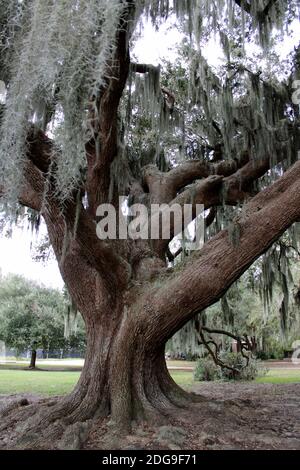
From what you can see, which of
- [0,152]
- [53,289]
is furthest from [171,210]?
[53,289]

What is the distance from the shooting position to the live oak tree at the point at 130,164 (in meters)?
2.79

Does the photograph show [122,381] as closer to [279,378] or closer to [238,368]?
[238,368]

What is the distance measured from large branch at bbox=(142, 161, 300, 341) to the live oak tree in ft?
0.04

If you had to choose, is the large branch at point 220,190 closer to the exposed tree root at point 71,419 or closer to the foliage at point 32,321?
the exposed tree root at point 71,419

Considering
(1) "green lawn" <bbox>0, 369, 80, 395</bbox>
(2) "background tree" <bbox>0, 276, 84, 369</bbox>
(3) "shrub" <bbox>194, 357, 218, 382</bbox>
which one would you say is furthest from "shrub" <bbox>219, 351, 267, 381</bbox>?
(2) "background tree" <bbox>0, 276, 84, 369</bbox>

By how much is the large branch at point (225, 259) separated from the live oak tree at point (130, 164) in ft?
0.04

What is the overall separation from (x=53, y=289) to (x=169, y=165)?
15.0 m

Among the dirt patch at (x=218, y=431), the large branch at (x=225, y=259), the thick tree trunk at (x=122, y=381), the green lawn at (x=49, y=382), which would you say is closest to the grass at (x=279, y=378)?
the green lawn at (x=49, y=382)

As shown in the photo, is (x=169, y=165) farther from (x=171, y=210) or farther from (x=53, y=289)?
(x=53, y=289)

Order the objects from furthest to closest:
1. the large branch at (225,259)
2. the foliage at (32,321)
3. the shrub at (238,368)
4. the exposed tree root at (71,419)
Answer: the foliage at (32,321) < the shrub at (238,368) < the large branch at (225,259) < the exposed tree root at (71,419)

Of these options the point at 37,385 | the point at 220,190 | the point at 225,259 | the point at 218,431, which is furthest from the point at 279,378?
the point at 225,259

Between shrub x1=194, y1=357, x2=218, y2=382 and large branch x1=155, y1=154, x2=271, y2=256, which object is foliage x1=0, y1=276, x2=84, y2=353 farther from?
large branch x1=155, y1=154, x2=271, y2=256

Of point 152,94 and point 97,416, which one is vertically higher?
point 152,94

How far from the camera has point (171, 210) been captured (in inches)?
223
